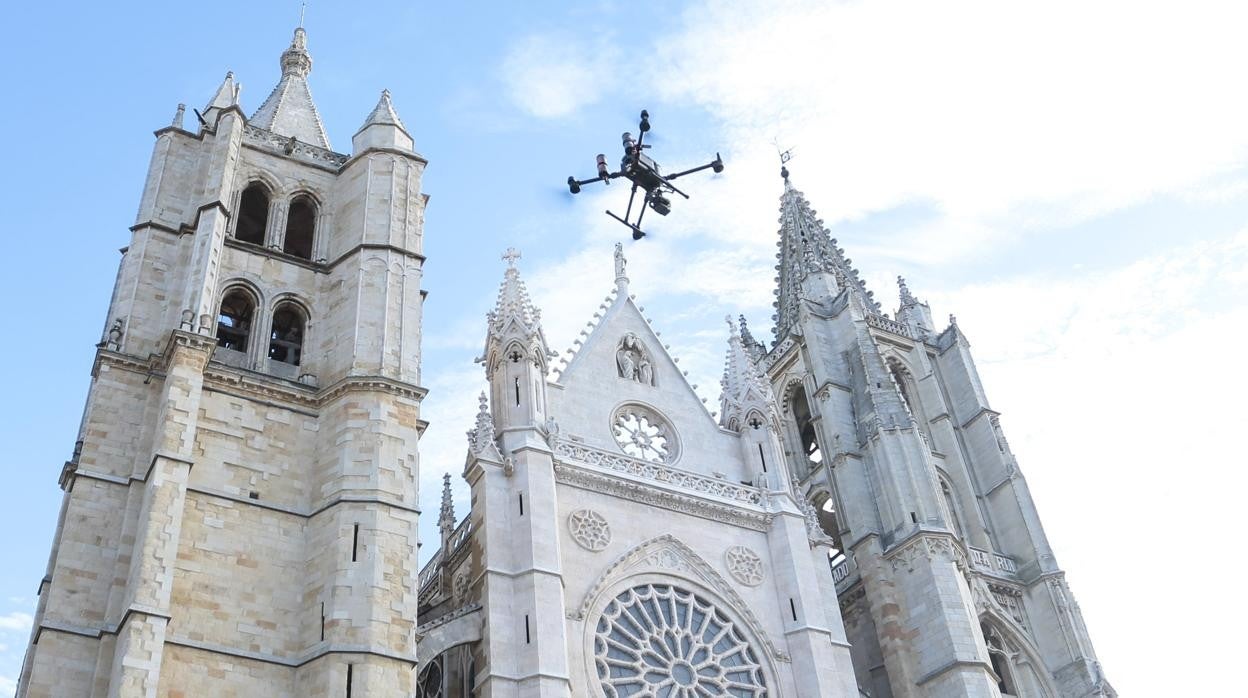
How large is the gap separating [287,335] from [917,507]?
13.0 m

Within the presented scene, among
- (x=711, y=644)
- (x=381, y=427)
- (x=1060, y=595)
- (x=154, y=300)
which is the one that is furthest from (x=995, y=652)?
(x=154, y=300)

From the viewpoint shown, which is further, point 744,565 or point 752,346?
point 752,346

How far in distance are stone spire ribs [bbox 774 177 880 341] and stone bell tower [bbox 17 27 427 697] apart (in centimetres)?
1364

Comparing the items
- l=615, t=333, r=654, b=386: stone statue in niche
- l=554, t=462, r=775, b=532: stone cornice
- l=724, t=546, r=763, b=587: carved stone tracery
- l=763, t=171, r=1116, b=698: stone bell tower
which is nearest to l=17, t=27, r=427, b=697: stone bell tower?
l=554, t=462, r=775, b=532: stone cornice

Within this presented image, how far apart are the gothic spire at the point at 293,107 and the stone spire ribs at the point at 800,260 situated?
1290cm

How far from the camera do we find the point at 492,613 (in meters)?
19.2

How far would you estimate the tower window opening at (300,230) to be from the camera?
2495cm

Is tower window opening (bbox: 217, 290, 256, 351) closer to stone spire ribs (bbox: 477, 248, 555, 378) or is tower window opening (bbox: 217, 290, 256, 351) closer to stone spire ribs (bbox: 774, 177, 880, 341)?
stone spire ribs (bbox: 477, 248, 555, 378)

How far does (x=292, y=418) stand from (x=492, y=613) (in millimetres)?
4375

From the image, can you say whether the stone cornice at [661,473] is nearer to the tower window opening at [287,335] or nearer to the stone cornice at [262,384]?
the stone cornice at [262,384]

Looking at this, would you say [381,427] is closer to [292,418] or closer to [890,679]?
[292,418]

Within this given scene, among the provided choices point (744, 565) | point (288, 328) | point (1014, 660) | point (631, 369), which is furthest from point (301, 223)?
point (1014, 660)

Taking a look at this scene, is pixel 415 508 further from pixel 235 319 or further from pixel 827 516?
pixel 827 516

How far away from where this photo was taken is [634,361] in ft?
84.6
